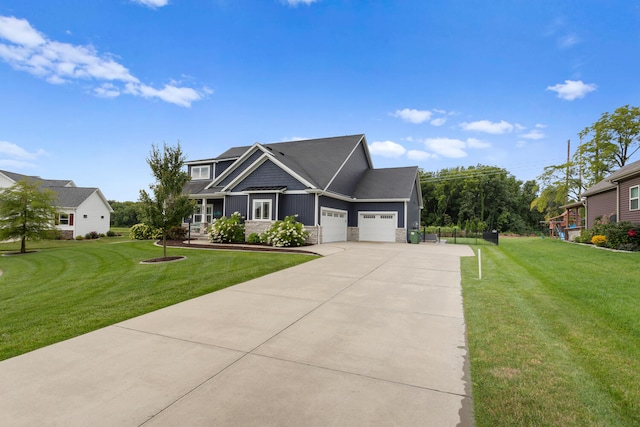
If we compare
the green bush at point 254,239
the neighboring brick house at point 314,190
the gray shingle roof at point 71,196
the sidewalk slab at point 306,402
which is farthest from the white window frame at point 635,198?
the gray shingle roof at point 71,196

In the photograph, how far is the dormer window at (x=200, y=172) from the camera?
25.0 m

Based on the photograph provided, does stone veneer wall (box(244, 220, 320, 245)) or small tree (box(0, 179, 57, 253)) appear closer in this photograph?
stone veneer wall (box(244, 220, 320, 245))

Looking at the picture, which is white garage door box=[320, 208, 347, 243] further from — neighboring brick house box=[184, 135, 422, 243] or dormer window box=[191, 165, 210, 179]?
dormer window box=[191, 165, 210, 179]

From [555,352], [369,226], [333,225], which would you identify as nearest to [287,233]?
[333,225]

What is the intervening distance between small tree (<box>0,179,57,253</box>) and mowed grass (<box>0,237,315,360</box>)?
8077mm

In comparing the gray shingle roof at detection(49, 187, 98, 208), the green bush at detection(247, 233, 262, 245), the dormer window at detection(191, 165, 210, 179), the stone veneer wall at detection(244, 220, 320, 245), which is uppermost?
the dormer window at detection(191, 165, 210, 179)

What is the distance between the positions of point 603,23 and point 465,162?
39.0 metres

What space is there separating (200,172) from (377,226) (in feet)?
52.2

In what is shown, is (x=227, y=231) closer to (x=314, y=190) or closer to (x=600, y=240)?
(x=314, y=190)

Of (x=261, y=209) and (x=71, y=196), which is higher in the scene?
(x=71, y=196)

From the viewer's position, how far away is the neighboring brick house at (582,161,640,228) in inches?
571

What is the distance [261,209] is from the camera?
58.8 feet

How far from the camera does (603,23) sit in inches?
624

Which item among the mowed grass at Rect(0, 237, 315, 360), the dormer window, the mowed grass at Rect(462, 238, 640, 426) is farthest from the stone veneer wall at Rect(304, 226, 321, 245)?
the dormer window
